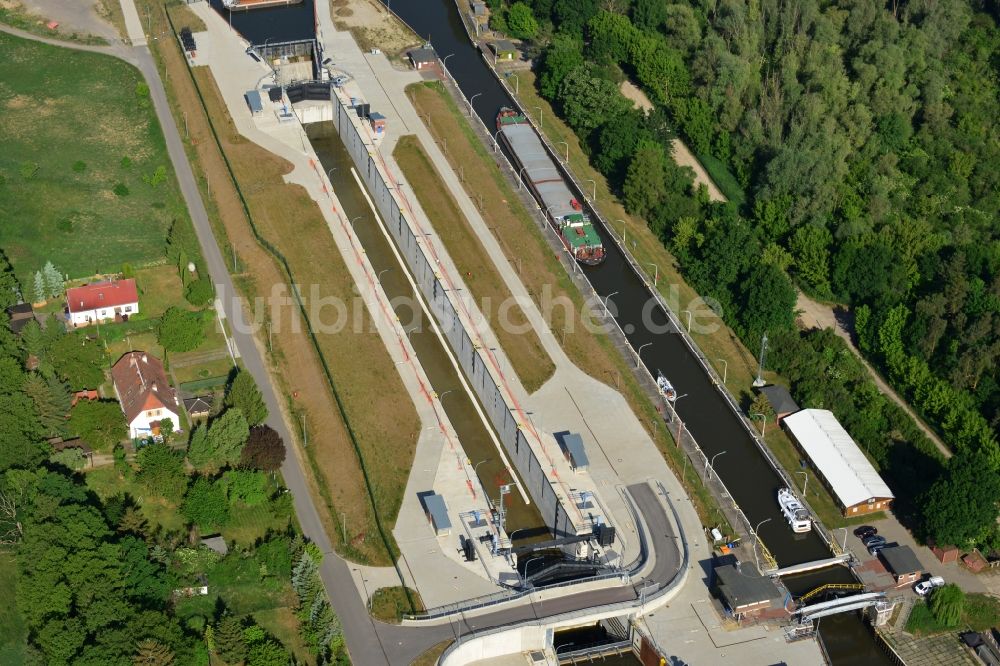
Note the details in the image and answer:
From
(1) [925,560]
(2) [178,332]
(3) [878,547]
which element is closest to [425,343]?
(2) [178,332]

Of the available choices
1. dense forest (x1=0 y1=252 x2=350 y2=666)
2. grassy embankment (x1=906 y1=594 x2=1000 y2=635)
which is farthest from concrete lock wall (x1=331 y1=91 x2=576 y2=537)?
grassy embankment (x1=906 y1=594 x2=1000 y2=635)

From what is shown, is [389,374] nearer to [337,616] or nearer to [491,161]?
[337,616]

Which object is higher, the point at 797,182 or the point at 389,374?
the point at 797,182

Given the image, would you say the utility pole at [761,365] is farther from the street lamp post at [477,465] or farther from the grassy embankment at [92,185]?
the grassy embankment at [92,185]

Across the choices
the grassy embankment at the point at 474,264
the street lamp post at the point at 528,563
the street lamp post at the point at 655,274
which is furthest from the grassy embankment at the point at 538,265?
the street lamp post at the point at 528,563

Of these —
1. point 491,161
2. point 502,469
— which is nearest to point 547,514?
point 502,469

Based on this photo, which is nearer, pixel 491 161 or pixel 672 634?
pixel 672 634

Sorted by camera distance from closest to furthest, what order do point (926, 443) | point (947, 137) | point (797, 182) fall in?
1. point (926, 443)
2. point (797, 182)
3. point (947, 137)
